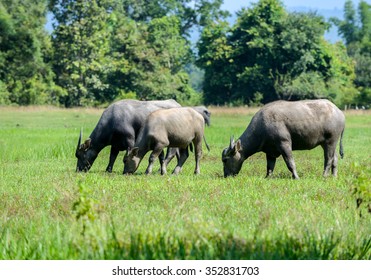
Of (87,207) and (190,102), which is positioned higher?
(87,207)

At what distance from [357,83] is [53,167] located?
244 ft

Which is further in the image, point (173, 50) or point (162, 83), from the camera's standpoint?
point (173, 50)

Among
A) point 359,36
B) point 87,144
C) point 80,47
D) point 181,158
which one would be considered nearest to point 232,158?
point 181,158

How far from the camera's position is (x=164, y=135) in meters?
16.0

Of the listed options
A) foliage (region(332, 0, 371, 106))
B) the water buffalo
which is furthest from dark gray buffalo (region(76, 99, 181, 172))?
foliage (region(332, 0, 371, 106))

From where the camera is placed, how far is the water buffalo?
622 inches

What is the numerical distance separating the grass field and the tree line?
4143cm

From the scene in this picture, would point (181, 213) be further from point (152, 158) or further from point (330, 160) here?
point (152, 158)

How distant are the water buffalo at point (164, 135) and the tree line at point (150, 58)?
141ft

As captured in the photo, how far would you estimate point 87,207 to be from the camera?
274 inches

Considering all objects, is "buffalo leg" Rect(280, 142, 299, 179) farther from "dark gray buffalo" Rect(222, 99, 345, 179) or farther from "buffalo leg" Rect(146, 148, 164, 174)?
"buffalo leg" Rect(146, 148, 164, 174)

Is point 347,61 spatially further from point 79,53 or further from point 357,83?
point 79,53

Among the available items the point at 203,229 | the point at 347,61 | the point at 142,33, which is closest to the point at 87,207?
the point at 203,229

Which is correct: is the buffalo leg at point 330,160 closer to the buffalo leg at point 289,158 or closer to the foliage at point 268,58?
the buffalo leg at point 289,158
